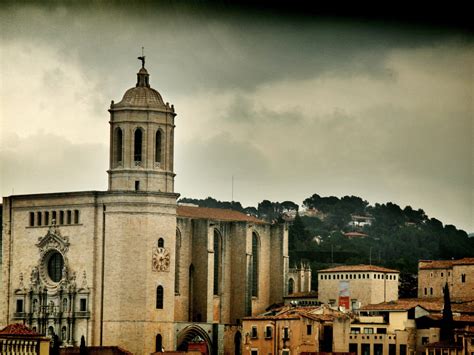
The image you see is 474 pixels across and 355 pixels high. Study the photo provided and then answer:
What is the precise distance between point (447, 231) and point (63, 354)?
2539 inches

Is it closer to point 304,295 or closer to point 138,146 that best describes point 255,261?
point 304,295

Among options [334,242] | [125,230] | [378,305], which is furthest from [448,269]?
[334,242]

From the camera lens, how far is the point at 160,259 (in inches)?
2968

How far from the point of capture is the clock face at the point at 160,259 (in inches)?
2960

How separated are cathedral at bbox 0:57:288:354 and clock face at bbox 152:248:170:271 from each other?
0.14ft

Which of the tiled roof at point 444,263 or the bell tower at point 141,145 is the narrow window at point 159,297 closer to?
the bell tower at point 141,145

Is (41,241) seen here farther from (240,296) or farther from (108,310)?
(240,296)

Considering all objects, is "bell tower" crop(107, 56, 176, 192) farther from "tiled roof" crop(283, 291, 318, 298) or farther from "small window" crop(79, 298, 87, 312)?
"tiled roof" crop(283, 291, 318, 298)

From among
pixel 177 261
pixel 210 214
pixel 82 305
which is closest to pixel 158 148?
pixel 177 261

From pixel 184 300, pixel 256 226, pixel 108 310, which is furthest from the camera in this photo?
pixel 256 226

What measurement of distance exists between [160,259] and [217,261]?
28.0ft

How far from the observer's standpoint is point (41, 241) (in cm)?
7812

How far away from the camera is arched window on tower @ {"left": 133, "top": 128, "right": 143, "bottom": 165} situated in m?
76.3

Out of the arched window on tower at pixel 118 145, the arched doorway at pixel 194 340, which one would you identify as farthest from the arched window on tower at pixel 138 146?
the arched doorway at pixel 194 340
